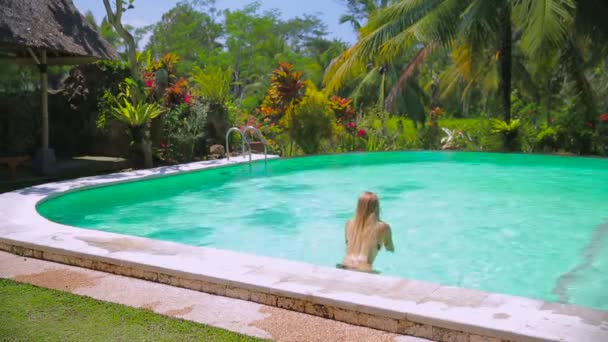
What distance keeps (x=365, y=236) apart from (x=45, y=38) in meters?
7.31

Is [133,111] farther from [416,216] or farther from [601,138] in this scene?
[601,138]

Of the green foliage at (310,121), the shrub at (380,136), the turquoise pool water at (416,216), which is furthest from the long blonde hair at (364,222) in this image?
the shrub at (380,136)

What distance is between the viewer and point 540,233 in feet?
22.4

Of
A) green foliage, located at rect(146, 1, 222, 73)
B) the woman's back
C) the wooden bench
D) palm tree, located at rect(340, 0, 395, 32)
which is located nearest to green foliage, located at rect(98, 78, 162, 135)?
the wooden bench

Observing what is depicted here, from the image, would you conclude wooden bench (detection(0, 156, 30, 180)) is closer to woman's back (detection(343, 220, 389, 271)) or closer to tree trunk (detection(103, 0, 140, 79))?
tree trunk (detection(103, 0, 140, 79))

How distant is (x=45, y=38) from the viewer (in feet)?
30.9

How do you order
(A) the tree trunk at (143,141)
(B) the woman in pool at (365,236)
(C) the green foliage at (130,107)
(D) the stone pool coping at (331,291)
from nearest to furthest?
(D) the stone pool coping at (331,291) < (B) the woman in pool at (365,236) < (C) the green foliage at (130,107) < (A) the tree trunk at (143,141)

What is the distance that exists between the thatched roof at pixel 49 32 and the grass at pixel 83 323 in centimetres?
655

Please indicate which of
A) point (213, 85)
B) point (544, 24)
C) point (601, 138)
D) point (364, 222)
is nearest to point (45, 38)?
point (213, 85)

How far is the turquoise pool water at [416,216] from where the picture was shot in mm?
5590

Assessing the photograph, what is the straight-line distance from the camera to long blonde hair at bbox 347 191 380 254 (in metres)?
4.32

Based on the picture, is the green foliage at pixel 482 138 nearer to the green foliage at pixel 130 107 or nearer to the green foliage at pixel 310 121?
the green foliage at pixel 310 121

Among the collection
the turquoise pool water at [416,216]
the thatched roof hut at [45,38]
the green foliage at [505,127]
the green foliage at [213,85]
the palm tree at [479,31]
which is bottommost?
the turquoise pool water at [416,216]

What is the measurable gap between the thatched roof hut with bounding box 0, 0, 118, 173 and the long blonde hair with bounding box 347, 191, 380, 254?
6.89 m
